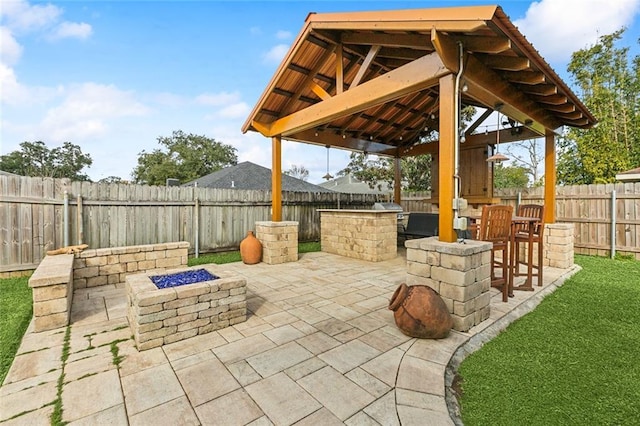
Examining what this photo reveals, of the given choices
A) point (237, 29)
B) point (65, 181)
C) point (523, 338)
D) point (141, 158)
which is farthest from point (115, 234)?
point (141, 158)

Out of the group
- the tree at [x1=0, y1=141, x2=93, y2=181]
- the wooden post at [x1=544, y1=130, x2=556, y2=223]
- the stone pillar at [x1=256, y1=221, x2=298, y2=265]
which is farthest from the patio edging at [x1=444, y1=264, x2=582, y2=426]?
the tree at [x1=0, y1=141, x2=93, y2=181]

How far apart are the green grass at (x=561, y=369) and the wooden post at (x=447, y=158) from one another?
3.71 ft

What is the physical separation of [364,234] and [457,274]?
3538 mm

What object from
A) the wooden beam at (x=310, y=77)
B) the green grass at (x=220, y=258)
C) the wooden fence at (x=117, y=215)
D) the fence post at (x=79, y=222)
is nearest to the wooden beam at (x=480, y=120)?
the wooden beam at (x=310, y=77)

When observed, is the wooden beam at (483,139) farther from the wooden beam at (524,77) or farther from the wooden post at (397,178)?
the wooden beam at (524,77)

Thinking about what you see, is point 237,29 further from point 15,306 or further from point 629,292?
point 629,292

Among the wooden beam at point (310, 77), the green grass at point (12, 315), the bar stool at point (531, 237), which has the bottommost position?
the green grass at point (12, 315)

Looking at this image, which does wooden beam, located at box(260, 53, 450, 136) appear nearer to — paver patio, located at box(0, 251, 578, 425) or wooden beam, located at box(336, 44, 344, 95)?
wooden beam, located at box(336, 44, 344, 95)

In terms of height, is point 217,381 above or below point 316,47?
below

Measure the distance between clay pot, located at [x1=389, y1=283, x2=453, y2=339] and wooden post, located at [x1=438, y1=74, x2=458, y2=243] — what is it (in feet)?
2.30

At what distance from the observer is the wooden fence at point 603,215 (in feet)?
19.7

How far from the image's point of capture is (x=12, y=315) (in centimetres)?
312

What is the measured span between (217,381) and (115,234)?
4.93 meters

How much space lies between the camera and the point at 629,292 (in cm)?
391
